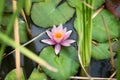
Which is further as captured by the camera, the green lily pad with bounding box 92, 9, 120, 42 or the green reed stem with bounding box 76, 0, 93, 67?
the green lily pad with bounding box 92, 9, 120, 42

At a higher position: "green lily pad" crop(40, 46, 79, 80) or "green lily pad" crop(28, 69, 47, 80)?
"green lily pad" crop(40, 46, 79, 80)

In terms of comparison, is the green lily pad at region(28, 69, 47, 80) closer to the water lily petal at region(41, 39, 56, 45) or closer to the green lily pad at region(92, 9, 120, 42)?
the water lily petal at region(41, 39, 56, 45)

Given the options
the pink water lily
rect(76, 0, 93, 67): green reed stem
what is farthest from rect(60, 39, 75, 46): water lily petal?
rect(76, 0, 93, 67): green reed stem

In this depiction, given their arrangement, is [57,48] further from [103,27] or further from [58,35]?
[103,27]

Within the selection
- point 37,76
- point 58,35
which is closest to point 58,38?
point 58,35

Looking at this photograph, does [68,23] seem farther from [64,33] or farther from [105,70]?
[105,70]

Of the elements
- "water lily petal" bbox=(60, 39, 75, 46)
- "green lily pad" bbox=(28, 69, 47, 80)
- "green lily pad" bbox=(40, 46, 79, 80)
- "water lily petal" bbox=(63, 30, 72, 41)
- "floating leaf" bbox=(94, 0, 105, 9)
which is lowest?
"green lily pad" bbox=(28, 69, 47, 80)

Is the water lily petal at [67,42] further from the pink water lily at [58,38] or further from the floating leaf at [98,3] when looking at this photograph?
the floating leaf at [98,3]
